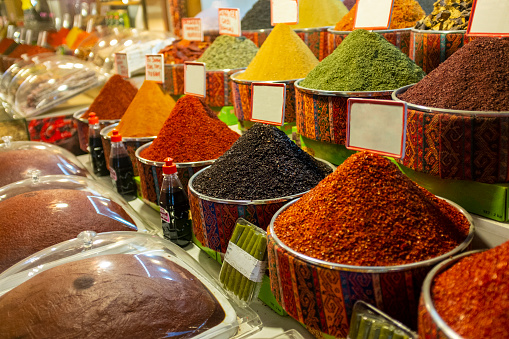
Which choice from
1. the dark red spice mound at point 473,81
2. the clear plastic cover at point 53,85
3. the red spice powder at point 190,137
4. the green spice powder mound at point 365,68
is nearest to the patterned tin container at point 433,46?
the green spice powder mound at point 365,68

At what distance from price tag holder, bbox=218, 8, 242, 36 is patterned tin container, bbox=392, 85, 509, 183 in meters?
1.22

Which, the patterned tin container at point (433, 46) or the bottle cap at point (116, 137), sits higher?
the patterned tin container at point (433, 46)

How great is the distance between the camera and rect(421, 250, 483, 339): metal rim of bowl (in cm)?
57

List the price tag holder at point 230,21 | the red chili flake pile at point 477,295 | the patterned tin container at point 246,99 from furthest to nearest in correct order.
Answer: the price tag holder at point 230,21 < the patterned tin container at point 246,99 < the red chili flake pile at point 477,295

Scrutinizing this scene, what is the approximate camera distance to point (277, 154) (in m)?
1.15

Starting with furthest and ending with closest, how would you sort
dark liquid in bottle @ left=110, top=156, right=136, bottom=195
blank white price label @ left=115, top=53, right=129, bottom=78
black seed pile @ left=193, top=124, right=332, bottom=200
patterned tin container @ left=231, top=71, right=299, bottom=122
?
1. blank white price label @ left=115, top=53, right=129, bottom=78
2. dark liquid in bottle @ left=110, top=156, right=136, bottom=195
3. patterned tin container @ left=231, top=71, right=299, bottom=122
4. black seed pile @ left=193, top=124, right=332, bottom=200

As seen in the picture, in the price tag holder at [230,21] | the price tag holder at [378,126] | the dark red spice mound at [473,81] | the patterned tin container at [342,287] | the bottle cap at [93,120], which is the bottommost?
the patterned tin container at [342,287]

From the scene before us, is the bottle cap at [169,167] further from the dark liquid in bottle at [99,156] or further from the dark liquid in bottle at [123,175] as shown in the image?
the dark liquid in bottle at [99,156]

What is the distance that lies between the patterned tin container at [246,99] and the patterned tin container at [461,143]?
557 mm

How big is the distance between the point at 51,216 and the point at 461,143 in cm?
98

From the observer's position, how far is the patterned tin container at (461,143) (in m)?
0.83

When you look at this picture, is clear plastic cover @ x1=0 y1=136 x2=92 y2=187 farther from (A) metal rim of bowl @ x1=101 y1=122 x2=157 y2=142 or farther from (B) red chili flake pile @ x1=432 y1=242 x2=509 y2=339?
(B) red chili flake pile @ x1=432 y1=242 x2=509 y2=339

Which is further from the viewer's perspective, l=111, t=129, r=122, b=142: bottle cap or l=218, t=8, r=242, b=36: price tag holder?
l=218, t=8, r=242, b=36: price tag holder

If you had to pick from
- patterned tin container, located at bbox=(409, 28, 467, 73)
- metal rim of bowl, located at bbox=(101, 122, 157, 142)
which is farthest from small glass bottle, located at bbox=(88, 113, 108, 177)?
patterned tin container, located at bbox=(409, 28, 467, 73)
